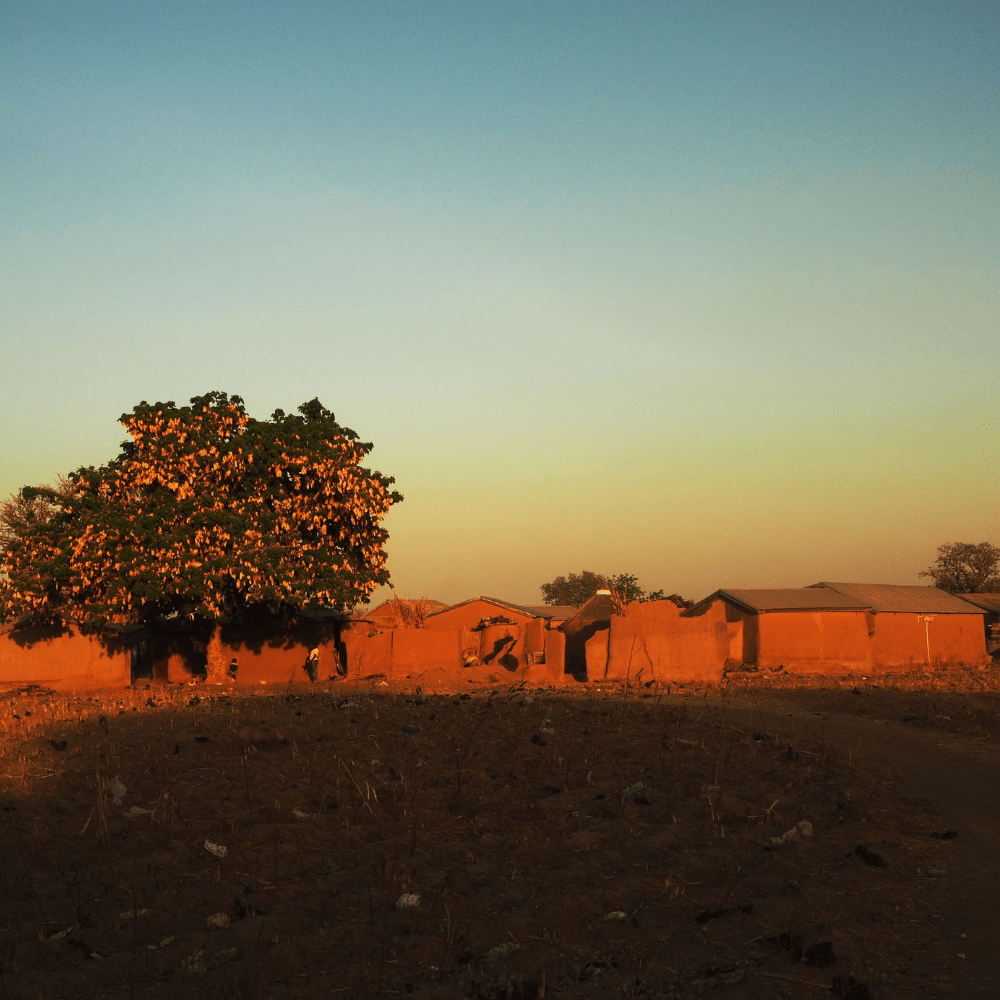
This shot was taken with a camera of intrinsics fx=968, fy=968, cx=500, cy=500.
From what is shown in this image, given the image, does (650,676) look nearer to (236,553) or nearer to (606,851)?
(236,553)

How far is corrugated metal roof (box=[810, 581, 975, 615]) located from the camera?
125 feet

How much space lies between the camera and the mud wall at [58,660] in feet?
96.3

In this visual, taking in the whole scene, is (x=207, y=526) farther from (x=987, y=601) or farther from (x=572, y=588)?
(x=572, y=588)

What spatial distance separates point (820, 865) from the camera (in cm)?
723

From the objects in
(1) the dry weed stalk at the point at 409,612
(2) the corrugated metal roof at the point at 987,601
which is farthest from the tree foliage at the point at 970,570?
(1) the dry weed stalk at the point at 409,612

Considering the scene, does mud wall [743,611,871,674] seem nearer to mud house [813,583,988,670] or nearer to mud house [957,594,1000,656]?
mud house [813,583,988,670]

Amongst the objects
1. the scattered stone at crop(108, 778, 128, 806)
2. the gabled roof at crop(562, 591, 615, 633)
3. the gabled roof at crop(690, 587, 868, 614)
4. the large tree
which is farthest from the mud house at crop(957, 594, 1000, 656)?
the scattered stone at crop(108, 778, 128, 806)

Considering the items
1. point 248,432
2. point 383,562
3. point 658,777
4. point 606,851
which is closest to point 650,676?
point 383,562

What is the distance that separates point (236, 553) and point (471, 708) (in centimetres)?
1406

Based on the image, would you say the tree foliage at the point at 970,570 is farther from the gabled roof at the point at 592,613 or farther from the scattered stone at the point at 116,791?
the scattered stone at the point at 116,791

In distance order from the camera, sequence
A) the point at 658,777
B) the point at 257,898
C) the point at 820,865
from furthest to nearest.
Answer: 1. the point at 658,777
2. the point at 820,865
3. the point at 257,898

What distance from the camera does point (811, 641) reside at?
33.7 metres

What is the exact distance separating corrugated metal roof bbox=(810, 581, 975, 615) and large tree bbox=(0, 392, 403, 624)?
19849 millimetres

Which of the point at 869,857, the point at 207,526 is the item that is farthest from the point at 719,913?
the point at 207,526
